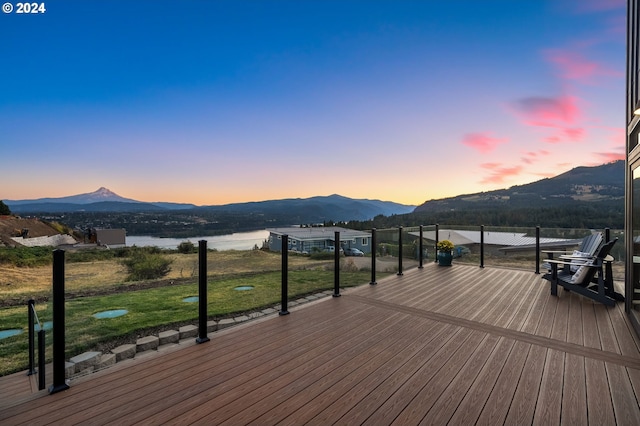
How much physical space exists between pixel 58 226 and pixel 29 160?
5011 mm

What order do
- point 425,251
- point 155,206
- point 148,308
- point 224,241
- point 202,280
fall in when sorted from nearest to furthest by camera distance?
point 202,280 < point 224,241 < point 148,308 < point 425,251 < point 155,206

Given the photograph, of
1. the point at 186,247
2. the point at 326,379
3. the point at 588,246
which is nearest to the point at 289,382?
the point at 326,379

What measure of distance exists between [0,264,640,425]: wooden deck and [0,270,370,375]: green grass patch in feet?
1.62

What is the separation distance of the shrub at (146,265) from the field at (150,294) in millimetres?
102

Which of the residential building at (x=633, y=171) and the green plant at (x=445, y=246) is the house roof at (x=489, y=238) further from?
the residential building at (x=633, y=171)

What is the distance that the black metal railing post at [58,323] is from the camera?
2125 mm

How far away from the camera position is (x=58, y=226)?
1416 centimetres

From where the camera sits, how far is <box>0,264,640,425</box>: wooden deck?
6.03ft

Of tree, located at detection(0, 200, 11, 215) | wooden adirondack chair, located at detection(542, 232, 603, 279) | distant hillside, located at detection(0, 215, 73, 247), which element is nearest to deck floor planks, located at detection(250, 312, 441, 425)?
wooden adirondack chair, located at detection(542, 232, 603, 279)

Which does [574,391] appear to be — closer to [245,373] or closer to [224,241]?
[245,373]

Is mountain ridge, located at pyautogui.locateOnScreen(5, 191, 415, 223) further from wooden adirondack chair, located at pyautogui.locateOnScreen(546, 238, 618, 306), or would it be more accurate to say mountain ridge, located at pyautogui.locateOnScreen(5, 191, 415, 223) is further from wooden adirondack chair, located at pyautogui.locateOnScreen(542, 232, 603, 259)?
wooden adirondack chair, located at pyautogui.locateOnScreen(546, 238, 618, 306)

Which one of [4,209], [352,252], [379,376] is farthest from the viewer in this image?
[4,209]

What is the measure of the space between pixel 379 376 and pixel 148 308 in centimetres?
367

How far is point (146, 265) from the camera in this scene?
466 cm
